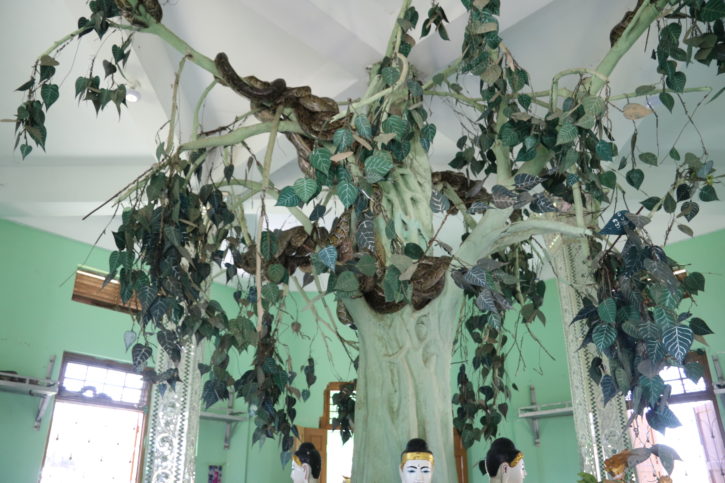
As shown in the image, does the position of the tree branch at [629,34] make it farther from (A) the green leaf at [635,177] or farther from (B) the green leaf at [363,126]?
(B) the green leaf at [363,126]

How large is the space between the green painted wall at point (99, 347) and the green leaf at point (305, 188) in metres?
4.32

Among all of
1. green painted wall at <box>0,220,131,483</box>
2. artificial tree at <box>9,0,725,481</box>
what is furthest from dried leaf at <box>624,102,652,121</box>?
green painted wall at <box>0,220,131,483</box>

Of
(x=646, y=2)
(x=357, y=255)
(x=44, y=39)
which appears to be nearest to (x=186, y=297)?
(x=357, y=255)

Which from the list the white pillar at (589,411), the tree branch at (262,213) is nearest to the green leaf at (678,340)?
the tree branch at (262,213)

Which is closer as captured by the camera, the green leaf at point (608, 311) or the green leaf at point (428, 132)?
the green leaf at point (608, 311)

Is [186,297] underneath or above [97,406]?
underneath

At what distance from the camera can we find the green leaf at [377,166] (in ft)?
5.72

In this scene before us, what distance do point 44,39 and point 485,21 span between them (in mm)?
3700

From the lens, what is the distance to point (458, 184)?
2.69 m

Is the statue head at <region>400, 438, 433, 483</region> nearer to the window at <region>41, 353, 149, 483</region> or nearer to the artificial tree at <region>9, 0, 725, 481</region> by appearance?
the artificial tree at <region>9, 0, 725, 481</region>

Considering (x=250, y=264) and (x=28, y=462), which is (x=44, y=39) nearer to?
(x=250, y=264)

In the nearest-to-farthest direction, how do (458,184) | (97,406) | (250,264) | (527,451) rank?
(250,264)
(458,184)
(97,406)
(527,451)

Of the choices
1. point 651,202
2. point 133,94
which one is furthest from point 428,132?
point 133,94

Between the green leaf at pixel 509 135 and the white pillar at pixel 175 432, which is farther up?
the green leaf at pixel 509 135
